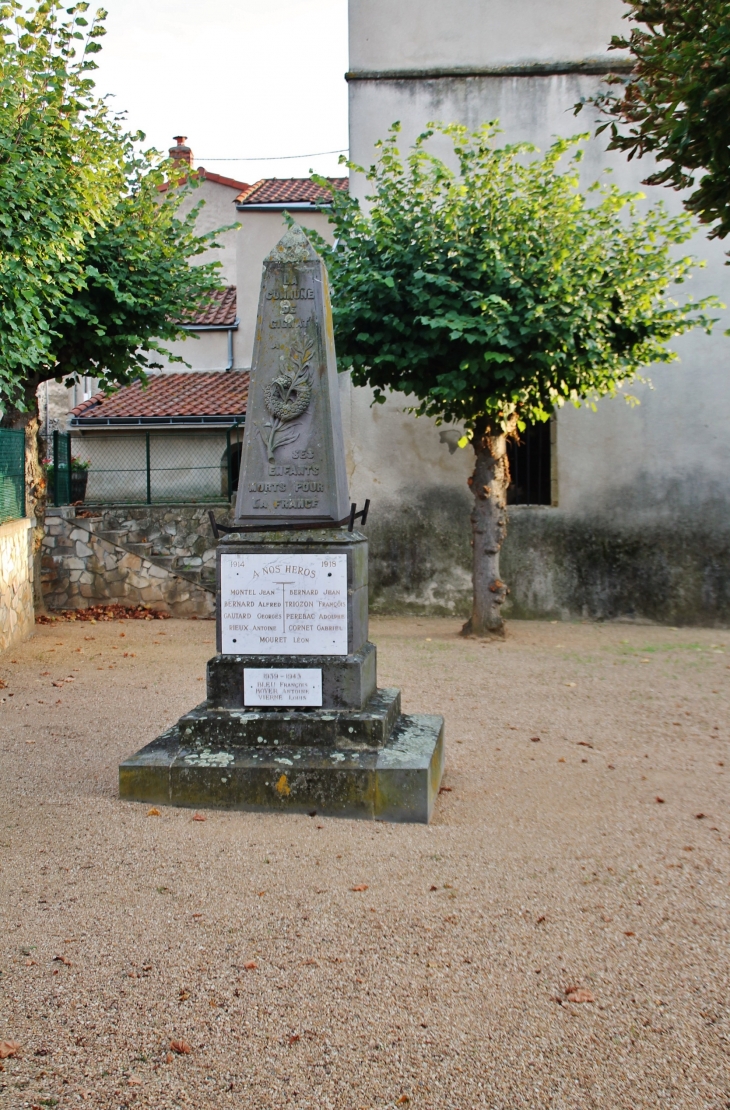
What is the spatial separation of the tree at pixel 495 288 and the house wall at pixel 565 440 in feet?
6.90

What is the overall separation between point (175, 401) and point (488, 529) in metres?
11.1

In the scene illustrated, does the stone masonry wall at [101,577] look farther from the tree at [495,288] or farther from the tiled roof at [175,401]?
the tiled roof at [175,401]

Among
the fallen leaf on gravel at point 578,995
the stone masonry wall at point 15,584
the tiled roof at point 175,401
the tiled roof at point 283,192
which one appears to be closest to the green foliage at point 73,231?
the stone masonry wall at point 15,584

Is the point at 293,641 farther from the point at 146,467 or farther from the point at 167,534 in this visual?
the point at 146,467

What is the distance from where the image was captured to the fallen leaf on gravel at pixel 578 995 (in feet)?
9.94

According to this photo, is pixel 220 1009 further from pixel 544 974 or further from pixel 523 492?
pixel 523 492

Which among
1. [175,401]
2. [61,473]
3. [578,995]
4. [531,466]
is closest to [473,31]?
[531,466]

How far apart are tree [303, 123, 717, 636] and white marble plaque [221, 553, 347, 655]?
5130mm

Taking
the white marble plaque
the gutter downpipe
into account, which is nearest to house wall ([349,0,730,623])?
the white marble plaque

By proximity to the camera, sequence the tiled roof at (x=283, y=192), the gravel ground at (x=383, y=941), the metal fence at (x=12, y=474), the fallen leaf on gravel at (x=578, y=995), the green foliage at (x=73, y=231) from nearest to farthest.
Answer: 1. the gravel ground at (x=383, y=941)
2. the fallen leaf on gravel at (x=578, y=995)
3. the green foliage at (x=73, y=231)
4. the metal fence at (x=12, y=474)
5. the tiled roof at (x=283, y=192)

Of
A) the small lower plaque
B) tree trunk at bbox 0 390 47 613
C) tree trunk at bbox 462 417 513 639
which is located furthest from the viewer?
tree trunk at bbox 0 390 47 613

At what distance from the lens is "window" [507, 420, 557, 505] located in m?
13.4

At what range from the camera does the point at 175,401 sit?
20.8 metres

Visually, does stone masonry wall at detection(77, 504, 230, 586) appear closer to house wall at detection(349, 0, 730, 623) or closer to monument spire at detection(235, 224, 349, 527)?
house wall at detection(349, 0, 730, 623)
